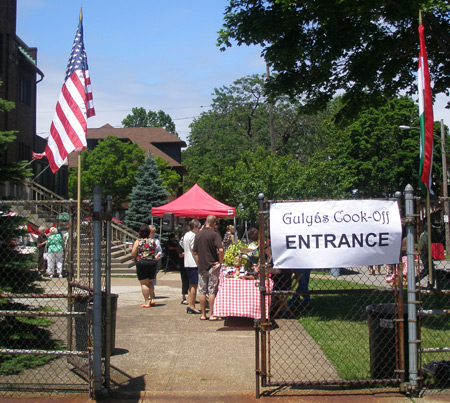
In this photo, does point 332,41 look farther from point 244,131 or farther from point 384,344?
point 244,131

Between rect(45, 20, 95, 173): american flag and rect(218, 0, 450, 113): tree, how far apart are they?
507 centimetres

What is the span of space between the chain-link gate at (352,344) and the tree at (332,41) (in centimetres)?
477

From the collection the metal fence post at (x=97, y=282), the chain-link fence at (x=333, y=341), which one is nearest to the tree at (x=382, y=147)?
the chain-link fence at (x=333, y=341)

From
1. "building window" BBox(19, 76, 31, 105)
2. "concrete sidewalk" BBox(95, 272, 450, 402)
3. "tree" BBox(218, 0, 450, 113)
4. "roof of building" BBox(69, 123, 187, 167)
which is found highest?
"roof of building" BBox(69, 123, 187, 167)

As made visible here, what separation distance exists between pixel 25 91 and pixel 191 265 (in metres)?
19.8

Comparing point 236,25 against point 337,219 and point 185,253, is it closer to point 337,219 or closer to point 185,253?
point 185,253

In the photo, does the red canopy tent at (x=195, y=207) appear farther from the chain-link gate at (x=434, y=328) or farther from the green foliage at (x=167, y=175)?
the green foliage at (x=167, y=175)

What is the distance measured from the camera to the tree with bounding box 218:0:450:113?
35.5 ft

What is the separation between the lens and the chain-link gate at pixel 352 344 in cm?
Result: 531

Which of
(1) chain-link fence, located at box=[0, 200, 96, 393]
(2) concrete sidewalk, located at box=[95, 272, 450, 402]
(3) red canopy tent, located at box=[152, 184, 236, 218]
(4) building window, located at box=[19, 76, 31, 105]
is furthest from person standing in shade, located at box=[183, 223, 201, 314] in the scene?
(4) building window, located at box=[19, 76, 31, 105]

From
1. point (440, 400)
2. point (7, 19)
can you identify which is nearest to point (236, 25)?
point (440, 400)

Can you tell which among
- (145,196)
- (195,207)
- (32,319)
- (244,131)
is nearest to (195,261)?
(32,319)

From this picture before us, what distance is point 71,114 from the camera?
21.0ft

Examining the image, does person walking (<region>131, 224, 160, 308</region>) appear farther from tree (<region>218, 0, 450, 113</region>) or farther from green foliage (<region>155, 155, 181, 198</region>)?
green foliage (<region>155, 155, 181, 198</region>)
